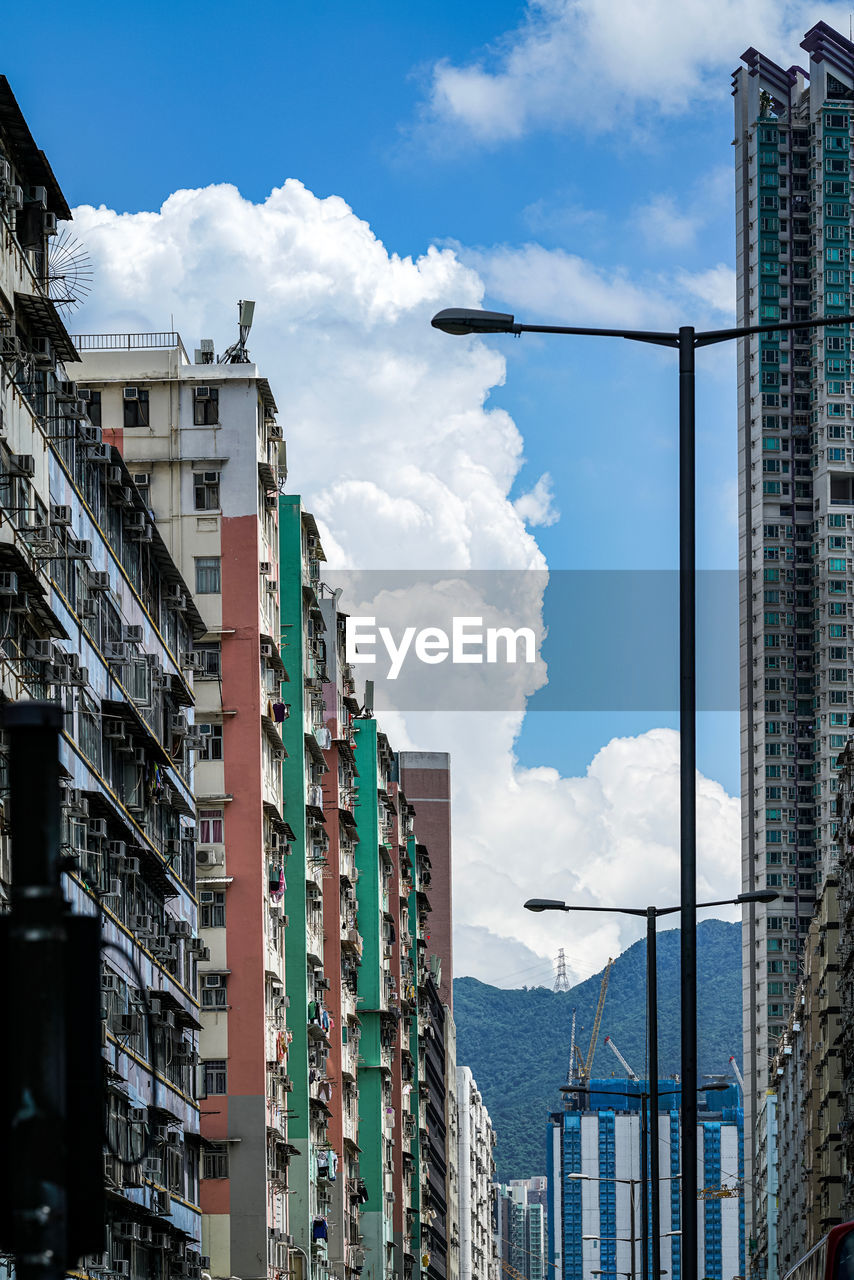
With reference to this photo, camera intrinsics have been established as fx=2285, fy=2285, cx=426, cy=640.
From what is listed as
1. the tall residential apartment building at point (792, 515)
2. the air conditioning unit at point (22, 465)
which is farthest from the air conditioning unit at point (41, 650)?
the tall residential apartment building at point (792, 515)

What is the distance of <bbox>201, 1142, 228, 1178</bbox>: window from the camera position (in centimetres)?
5862

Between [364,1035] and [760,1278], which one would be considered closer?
[364,1035]

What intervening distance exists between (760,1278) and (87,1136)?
171m

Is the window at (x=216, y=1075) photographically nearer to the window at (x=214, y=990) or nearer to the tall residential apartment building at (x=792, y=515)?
the window at (x=214, y=990)

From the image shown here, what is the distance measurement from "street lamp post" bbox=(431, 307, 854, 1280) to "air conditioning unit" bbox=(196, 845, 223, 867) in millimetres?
38287

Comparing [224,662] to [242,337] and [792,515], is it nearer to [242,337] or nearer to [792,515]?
[242,337]

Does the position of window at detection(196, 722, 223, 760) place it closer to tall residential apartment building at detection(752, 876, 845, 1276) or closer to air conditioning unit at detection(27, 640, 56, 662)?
air conditioning unit at detection(27, 640, 56, 662)

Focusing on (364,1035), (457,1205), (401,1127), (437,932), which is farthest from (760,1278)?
(364,1035)

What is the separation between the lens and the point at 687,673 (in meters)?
20.9

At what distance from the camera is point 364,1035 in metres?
94.9

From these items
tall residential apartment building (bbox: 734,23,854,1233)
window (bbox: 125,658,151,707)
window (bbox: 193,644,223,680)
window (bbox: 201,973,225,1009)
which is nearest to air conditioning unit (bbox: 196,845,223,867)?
window (bbox: 201,973,225,1009)

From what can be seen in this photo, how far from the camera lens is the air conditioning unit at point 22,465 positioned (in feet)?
95.9

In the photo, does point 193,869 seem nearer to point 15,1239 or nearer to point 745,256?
point 15,1239

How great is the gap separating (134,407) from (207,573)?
482 cm
